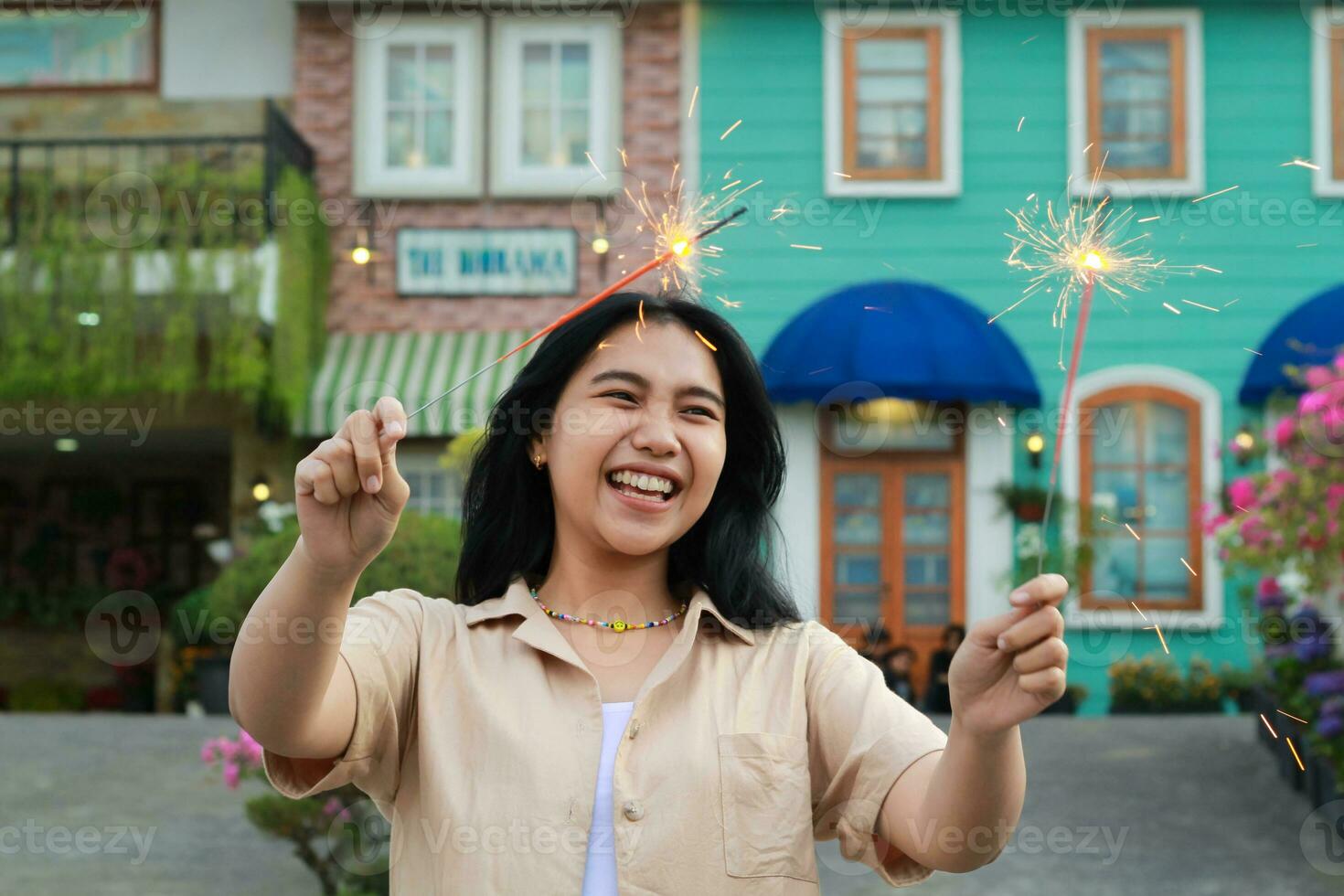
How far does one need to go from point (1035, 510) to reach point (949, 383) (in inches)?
54.1

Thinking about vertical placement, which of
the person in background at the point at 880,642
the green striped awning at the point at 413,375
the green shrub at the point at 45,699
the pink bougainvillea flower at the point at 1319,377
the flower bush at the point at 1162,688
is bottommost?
the green shrub at the point at 45,699

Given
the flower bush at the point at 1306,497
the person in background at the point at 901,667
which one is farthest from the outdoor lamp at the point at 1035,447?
the flower bush at the point at 1306,497

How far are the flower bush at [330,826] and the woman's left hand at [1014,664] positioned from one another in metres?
3.67

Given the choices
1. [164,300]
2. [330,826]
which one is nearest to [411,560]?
[330,826]

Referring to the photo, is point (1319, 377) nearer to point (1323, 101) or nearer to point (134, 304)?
point (1323, 101)

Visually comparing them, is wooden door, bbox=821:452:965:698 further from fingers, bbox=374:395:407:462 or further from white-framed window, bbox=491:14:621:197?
fingers, bbox=374:395:407:462

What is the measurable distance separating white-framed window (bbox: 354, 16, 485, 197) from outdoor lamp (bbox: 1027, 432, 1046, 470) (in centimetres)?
452

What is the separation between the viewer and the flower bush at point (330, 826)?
4.90 meters

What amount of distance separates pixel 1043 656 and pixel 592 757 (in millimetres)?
603

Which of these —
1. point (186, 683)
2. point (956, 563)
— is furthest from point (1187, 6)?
point (186, 683)

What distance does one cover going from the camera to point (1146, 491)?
10102 mm

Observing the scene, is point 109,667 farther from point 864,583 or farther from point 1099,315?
point 1099,315

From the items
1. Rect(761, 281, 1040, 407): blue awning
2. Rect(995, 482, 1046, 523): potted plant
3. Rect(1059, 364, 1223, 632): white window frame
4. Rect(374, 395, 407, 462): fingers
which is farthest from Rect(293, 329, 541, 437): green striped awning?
Rect(374, 395, 407, 462): fingers

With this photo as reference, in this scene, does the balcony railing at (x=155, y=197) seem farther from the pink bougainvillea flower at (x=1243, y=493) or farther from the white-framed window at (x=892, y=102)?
the pink bougainvillea flower at (x=1243, y=493)
